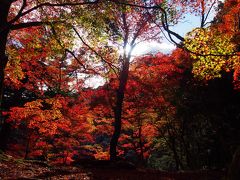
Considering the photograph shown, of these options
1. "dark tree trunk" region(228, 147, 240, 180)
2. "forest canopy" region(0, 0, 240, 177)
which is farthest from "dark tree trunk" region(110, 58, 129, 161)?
"dark tree trunk" region(228, 147, 240, 180)

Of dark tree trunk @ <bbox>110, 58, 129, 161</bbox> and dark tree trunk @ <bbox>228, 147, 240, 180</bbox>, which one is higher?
dark tree trunk @ <bbox>110, 58, 129, 161</bbox>

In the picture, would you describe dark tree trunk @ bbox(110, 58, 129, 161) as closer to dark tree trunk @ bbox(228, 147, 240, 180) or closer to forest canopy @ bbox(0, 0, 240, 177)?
forest canopy @ bbox(0, 0, 240, 177)

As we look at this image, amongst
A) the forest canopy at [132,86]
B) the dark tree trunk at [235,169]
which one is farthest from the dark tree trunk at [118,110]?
the dark tree trunk at [235,169]

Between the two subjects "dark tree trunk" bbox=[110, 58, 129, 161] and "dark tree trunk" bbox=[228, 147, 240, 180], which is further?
"dark tree trunk" bbox=[110, 58, 129, 161]

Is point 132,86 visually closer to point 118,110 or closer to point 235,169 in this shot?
point 118,110

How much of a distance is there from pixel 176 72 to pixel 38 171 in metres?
13.4

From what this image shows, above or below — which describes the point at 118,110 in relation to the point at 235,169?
above

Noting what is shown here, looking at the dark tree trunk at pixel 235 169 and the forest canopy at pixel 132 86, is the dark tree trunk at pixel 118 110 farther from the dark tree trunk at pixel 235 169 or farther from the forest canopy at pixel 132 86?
the dark tree trunk at pixel 235 169

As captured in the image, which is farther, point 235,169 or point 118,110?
point 118,110

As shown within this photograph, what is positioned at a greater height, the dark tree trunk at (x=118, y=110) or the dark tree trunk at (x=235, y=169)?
the dark tree trunk at (x=118, y=110)

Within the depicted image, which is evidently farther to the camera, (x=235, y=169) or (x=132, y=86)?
(x=132, y=86)

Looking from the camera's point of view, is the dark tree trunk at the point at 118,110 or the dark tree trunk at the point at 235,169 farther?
the dark tree trunk at the point at 118,110

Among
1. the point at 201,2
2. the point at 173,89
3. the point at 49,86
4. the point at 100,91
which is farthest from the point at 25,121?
the point at 201,2

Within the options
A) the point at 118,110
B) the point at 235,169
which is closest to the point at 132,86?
the point at 118,110
